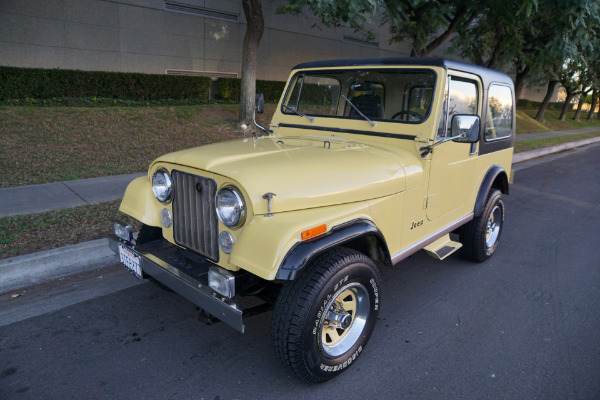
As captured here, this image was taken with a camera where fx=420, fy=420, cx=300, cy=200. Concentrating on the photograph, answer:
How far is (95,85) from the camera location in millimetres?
10992

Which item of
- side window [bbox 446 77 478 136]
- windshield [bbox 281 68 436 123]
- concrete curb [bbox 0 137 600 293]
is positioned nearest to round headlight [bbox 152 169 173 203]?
concrete curb [bbox 0 137 600 293]

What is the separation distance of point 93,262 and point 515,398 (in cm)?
362

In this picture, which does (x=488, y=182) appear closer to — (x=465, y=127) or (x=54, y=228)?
(x=465, y=127)

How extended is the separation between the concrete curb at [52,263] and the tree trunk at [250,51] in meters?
6.98

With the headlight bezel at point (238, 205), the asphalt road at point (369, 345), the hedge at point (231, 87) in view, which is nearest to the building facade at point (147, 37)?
the hedge at point (231, 87)

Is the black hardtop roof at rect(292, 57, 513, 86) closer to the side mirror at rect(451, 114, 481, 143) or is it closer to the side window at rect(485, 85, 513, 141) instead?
the side window at rect(485, 85, 513, 141)

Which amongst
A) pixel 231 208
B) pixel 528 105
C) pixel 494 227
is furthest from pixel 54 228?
pixel 528 105

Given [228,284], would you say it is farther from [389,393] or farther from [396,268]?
[396,268]

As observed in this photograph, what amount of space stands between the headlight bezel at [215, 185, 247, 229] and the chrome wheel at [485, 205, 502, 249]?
10.7ft

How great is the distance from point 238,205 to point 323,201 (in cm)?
52

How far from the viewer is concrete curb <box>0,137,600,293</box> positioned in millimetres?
3566

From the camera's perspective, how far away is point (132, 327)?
3.10 meters

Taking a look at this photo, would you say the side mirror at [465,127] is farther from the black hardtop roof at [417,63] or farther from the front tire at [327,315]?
the front tire at [327,315]

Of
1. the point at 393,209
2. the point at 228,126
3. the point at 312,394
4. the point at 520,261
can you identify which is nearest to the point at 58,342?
the point at 312,394
